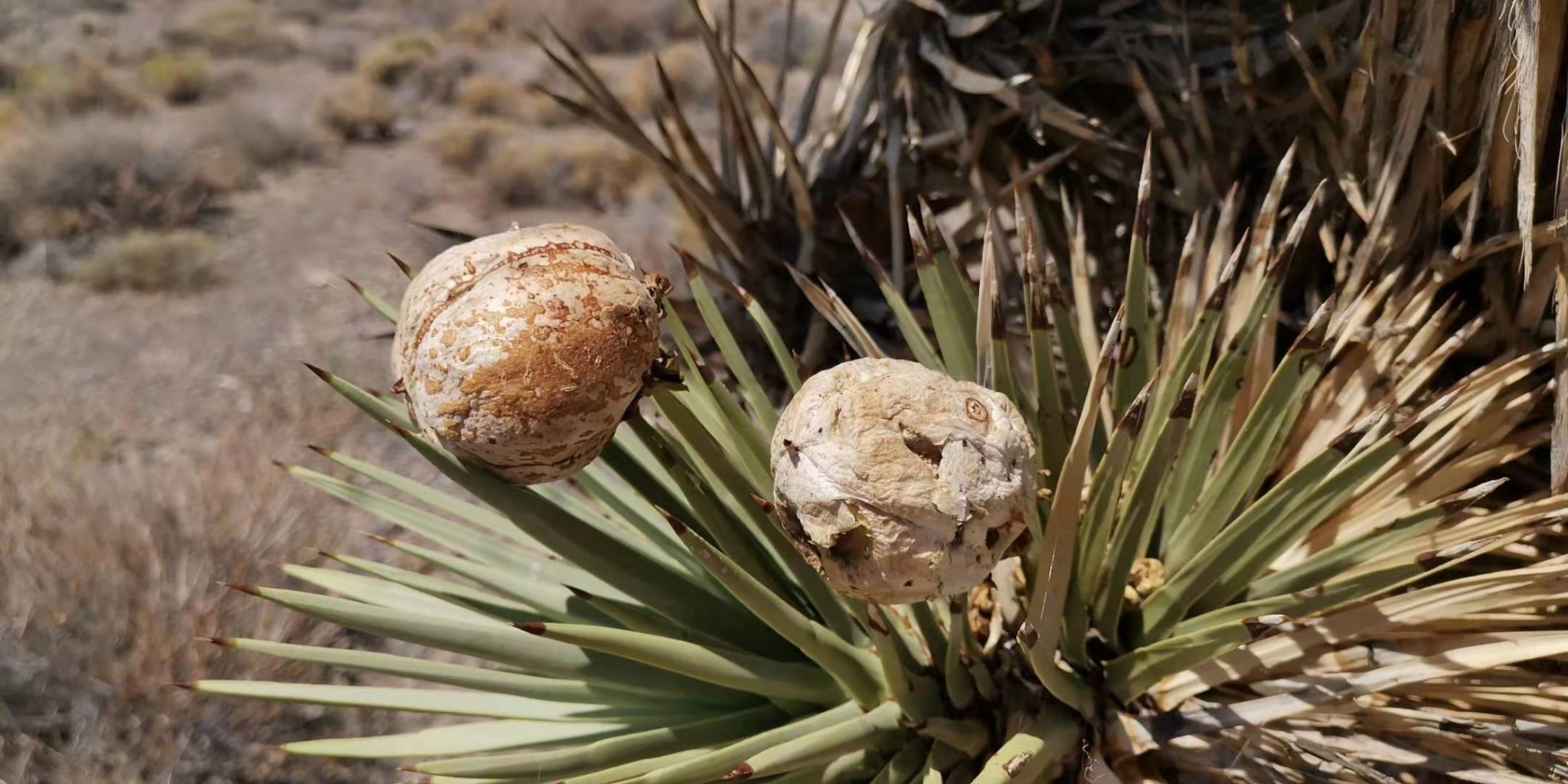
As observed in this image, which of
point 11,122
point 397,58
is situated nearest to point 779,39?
point 397,58

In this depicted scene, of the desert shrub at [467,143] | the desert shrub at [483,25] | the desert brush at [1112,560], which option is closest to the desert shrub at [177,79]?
the desert shrub at [483,25]

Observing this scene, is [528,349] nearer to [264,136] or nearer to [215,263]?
[215,263]

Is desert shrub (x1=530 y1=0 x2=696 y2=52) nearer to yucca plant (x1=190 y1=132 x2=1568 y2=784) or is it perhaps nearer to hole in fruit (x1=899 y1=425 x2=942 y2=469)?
yucca plant (x1=190 y1=132 x2=1568 y2=784)

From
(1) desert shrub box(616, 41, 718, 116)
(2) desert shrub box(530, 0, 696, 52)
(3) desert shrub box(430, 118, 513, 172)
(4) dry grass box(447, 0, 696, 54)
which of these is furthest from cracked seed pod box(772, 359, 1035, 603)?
(2) desert shrub box(530, 0, 696, 52)

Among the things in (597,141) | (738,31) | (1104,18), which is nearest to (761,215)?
(1104,18)

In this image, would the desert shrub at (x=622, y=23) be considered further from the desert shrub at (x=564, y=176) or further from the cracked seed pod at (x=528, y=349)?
the cracked seed pod at (x=528, y=349)

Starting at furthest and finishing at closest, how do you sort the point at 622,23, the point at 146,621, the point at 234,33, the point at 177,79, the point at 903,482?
the point at 622,23, the point at 234,33, the point at 177,79, the point at 146,621, the point at 903,482
